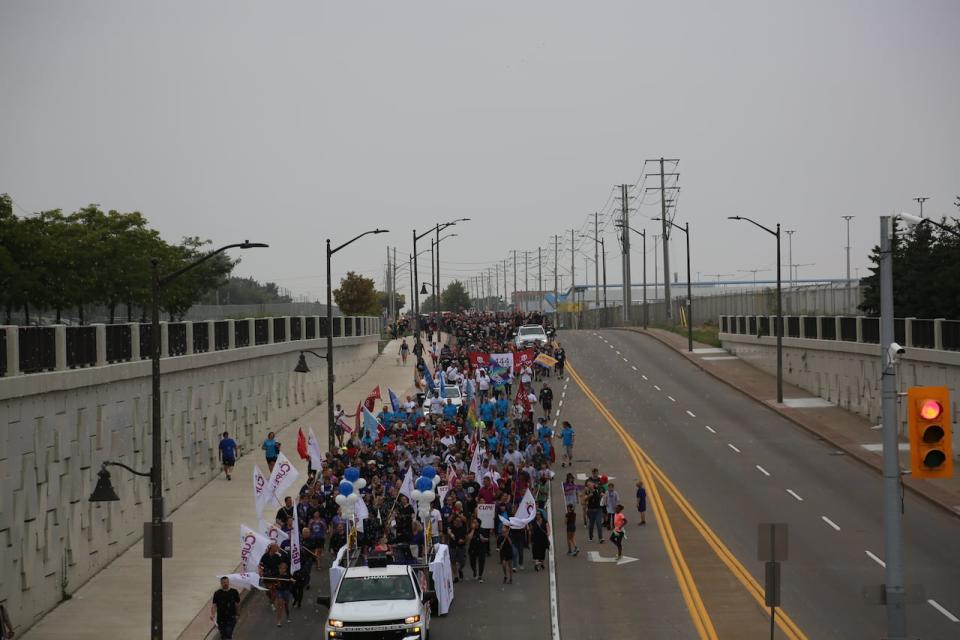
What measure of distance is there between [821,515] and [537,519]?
9.18 m

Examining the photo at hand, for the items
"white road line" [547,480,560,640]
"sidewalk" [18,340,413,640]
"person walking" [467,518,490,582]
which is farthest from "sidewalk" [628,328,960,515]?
"sidewalk" [18,340,413,640]

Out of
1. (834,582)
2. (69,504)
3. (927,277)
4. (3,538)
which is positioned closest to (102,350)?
(69,504)

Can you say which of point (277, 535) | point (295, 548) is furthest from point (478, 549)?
point (295, 548)

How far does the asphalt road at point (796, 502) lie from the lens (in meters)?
22.3

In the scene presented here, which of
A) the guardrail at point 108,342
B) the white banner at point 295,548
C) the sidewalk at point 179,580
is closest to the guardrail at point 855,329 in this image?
the sidewalk at point 179,580

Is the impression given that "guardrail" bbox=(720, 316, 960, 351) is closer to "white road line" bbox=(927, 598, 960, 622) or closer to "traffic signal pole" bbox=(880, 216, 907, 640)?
"white road line" bbox=(927, 598, 960, 622)

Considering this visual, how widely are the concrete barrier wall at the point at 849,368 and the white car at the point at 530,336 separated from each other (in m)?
11.7

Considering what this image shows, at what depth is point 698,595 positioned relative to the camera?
23297 mm

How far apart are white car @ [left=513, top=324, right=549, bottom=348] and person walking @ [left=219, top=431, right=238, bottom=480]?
110 feet

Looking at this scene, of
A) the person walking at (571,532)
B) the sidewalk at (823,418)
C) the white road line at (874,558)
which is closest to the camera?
the white road line at (874,558)

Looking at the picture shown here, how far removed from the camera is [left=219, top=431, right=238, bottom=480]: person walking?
123ft

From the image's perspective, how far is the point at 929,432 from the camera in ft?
45.1

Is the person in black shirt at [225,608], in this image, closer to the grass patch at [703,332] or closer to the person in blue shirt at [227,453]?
the person in blue shirt at [227,453]

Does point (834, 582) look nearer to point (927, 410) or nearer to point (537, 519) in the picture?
point (537, 519)
